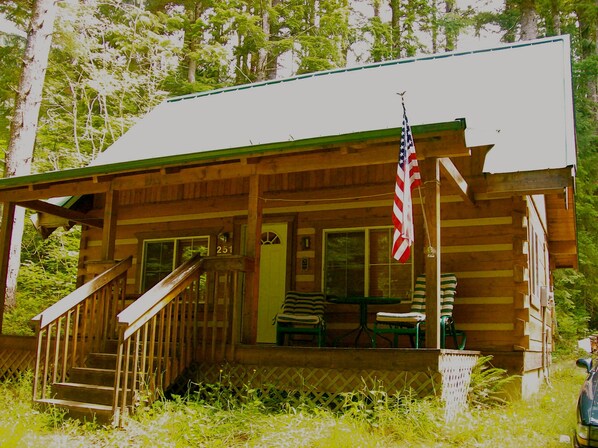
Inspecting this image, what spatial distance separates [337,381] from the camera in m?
5.98

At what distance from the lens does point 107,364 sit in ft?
22.0

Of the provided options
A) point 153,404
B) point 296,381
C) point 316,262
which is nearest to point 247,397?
Result: point 296,381

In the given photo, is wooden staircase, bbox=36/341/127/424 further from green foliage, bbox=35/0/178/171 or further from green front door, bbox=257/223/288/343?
green foliage, bbox=35/0/178/171

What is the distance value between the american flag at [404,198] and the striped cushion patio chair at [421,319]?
1310mm

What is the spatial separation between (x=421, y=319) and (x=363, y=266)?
6.91 ft

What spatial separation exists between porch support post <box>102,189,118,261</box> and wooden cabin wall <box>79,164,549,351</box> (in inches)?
44.0

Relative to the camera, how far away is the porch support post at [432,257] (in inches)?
223

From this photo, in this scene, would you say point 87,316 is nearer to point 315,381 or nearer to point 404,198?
point 315,381

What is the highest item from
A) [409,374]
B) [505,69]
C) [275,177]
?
[505,69]

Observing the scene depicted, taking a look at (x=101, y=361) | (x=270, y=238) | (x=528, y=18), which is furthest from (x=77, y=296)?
(x=528, y=18)

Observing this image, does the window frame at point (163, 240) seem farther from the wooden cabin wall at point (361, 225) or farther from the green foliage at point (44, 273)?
the green foliage at point (44, 273)

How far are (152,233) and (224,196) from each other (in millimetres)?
1497

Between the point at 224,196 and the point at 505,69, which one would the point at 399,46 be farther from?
the point at 224,196

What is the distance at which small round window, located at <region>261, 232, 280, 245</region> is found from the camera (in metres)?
9.29
